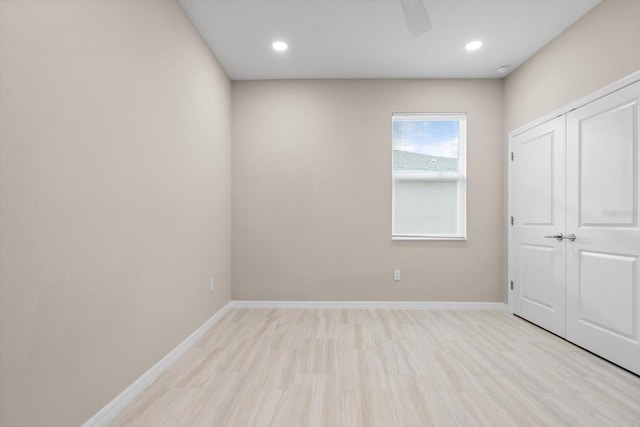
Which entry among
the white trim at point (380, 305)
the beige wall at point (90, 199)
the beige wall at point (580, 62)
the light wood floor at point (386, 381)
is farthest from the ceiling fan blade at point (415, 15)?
the white trim at point (380, 305)

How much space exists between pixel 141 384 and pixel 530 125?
421cm

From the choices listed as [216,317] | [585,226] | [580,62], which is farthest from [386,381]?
[580,62]

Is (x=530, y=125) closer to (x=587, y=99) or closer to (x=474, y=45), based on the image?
(x=587, y=99)

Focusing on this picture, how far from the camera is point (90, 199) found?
1635 mm

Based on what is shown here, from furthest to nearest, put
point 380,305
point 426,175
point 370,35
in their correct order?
point 426,175
point 380,305
point 370,35

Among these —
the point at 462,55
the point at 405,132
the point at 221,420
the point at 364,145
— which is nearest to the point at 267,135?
the point at 364,145

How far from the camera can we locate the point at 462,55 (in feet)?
11.3

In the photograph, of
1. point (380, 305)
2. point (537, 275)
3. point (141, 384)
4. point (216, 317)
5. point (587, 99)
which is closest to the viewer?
point (141, 384)

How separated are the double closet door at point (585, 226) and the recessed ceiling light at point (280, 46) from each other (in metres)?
2.75

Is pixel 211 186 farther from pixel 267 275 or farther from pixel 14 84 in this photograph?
pixel 14 84

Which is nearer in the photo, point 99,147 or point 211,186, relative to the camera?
point 99,147

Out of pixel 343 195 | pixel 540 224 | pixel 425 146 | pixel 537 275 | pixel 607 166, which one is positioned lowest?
pixel 537 275

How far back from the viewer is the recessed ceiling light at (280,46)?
3.22m

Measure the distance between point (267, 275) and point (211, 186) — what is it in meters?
1.34
